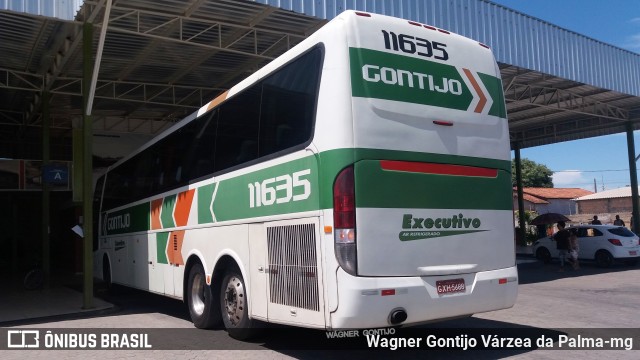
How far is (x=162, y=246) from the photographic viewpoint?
1037cm

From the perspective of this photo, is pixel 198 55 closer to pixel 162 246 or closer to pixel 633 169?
pixel 162 246

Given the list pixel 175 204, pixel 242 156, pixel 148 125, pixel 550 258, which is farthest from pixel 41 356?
pixel 550 258

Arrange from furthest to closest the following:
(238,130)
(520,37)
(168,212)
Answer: (520,37) → (168,212) → (238,130)

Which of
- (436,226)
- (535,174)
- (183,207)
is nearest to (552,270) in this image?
(183,207)

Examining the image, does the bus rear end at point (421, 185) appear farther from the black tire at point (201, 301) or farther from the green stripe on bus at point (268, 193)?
the black tire at point (201, 301)

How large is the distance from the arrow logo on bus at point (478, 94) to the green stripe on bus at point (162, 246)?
5.90 metres

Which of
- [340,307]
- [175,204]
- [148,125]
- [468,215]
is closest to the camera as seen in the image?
[340,307]

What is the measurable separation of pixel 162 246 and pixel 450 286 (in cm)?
601

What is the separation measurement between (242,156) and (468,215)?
302 centimetres

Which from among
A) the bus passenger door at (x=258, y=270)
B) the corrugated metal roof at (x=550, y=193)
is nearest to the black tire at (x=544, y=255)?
the bus passenger door at (x=258, y=270)

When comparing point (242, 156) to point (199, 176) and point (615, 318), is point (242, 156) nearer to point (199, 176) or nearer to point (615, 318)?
point (199, 176)

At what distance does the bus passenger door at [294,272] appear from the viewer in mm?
5918

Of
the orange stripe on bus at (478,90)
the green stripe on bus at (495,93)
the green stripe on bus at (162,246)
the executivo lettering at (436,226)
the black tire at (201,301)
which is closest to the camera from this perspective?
the executivo lettering at (436,226)

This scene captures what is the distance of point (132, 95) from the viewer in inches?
765
